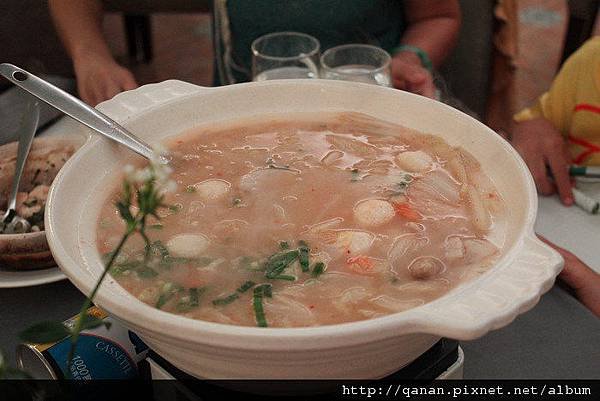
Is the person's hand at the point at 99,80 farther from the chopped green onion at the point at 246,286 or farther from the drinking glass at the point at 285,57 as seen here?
the chopped green onion at the point at 246,286

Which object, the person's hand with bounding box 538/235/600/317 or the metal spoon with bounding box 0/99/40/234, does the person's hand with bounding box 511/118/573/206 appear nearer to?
the person's hand with bounding box 538/235/600/317

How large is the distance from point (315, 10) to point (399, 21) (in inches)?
11.5

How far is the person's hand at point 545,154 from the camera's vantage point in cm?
149

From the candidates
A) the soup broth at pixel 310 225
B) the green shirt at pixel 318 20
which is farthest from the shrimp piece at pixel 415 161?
the green shirt at pixel 318 20

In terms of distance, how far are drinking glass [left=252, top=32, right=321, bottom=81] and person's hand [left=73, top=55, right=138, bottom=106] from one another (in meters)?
0.37

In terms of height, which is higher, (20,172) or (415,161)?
(415,161)

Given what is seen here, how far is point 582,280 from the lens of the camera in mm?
1213

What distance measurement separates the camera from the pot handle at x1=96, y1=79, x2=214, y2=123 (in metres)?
0.99

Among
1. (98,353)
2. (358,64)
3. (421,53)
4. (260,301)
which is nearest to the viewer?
(260,301)

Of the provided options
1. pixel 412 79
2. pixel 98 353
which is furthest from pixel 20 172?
pixel 412 79

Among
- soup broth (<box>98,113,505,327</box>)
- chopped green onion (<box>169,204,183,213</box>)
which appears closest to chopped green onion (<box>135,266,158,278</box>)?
soup broth (<box>98,113,505,327</box>)

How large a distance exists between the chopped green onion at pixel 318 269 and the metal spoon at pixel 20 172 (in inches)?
22.3

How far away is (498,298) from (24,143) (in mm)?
864

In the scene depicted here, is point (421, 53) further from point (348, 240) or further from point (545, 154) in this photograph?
point (348, 240)
